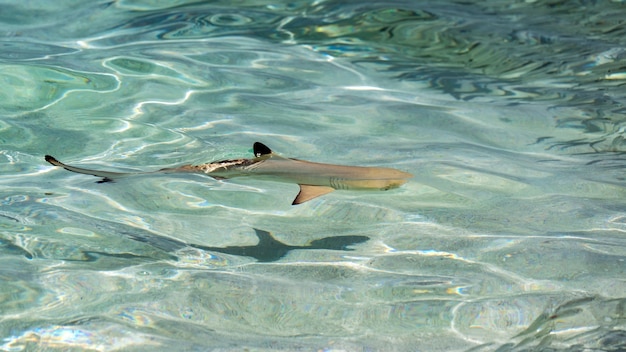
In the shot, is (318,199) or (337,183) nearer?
(337,183)

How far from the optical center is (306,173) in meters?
3.07

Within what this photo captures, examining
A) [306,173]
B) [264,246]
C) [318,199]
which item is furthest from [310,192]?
[318,199]

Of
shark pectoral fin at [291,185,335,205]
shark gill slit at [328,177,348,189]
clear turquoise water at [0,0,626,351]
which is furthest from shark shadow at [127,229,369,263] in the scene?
shark gill slit at [328,177,348,189]

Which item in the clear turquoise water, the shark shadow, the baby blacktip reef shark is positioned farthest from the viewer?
the shark shadow

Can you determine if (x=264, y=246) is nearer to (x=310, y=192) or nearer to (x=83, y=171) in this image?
(x=310, y=192)

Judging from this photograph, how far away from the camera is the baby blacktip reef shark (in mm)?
2990

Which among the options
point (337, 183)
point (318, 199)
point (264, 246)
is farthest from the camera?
point (318, 199)

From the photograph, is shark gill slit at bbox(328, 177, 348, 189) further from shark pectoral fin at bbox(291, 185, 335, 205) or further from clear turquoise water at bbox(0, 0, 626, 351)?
clear turquoise water at bbox(0, 0, 626, 351)

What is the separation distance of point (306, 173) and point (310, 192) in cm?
8

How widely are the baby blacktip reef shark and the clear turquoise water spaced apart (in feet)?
1.29

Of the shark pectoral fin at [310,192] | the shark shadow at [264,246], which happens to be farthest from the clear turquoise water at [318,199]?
the shark pectoral fin at [310,192]

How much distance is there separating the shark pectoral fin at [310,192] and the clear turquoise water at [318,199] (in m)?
0.35

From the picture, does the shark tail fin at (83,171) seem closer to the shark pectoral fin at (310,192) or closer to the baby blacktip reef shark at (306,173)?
the baby blacktip reef shark at (306,173)

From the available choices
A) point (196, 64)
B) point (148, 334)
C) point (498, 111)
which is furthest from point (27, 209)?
point (498, 111)
